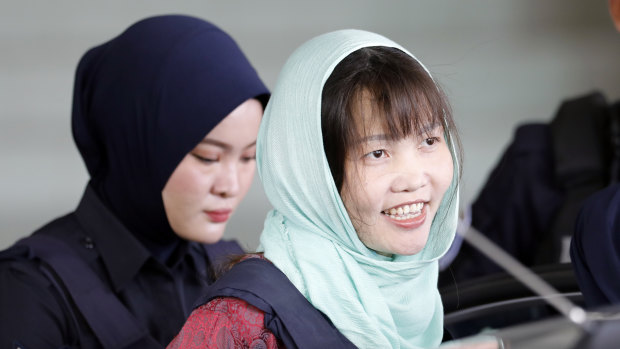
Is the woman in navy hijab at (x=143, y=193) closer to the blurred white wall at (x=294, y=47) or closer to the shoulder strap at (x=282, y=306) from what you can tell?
the shoulder strap at (x=282, y=306)

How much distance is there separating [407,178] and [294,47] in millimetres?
2942

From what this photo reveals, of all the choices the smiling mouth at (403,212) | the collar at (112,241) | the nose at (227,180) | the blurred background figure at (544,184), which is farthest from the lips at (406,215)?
the blurred background figure at (544,184)

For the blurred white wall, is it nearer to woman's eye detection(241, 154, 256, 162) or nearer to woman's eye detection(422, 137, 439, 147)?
woman's eye detection(241, 154, 256, 162)

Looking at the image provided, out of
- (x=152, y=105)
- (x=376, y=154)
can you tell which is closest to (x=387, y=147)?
(x=376, y=154)

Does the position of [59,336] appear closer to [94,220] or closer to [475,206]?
[94,220]

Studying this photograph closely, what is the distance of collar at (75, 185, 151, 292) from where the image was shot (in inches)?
69.9

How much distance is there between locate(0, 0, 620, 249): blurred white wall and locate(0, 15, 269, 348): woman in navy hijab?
66.7 inches

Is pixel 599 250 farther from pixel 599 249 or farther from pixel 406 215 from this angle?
pixel 406 215

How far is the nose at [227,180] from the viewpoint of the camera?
1745mm

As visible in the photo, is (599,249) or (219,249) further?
(219,249)

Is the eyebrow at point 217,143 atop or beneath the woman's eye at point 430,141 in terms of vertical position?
beneath

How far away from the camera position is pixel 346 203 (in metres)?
1.23

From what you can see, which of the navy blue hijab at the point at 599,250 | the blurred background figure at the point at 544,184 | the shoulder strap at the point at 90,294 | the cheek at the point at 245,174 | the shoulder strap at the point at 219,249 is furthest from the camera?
the blurred background figure at the point at 544,184

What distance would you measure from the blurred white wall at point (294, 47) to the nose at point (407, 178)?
7.12ft
